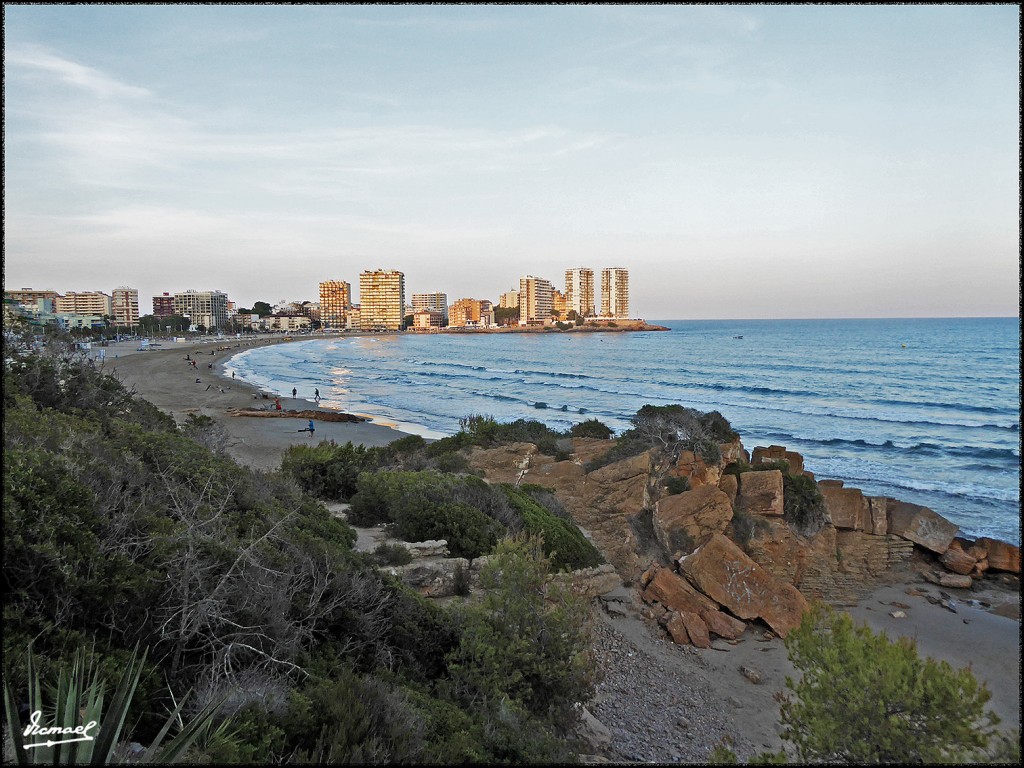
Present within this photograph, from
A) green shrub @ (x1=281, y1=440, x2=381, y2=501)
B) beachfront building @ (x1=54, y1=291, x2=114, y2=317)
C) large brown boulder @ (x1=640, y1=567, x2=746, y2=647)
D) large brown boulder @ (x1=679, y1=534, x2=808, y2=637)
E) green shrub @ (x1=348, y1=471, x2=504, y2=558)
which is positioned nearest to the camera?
green shrub @ (x1=348, y1=471, x2=504, y2=558)

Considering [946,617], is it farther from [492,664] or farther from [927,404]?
[927,404]

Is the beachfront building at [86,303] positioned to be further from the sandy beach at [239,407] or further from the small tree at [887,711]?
the small tree at [887,711]

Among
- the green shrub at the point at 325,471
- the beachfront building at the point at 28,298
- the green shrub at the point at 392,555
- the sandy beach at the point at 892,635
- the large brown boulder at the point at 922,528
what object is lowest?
the sandy beach at the point at 892,635

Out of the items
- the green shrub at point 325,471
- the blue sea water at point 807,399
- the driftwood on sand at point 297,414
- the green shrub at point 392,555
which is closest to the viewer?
the green shrub at point 392,555

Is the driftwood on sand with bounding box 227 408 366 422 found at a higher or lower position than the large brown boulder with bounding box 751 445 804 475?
lower

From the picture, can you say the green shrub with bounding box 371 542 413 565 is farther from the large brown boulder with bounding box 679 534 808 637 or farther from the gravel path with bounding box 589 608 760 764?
the large brown boulder with bounding box 679 534 808 637

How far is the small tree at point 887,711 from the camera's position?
3.69m

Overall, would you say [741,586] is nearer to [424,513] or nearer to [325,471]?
[424,513]

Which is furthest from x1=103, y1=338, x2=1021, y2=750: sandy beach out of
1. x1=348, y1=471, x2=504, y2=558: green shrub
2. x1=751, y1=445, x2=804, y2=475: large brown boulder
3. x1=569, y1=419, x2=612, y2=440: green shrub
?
x1=569, y1=419, x2=612, y2=440: green shrub

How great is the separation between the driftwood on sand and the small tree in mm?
29109

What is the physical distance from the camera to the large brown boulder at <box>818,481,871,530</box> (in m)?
14.6

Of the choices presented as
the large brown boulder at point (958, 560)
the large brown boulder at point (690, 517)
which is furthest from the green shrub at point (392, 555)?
the large brown boulder at point (958, 560)

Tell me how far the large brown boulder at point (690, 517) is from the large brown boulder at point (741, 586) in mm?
769

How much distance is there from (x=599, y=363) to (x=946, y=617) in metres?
63.9
